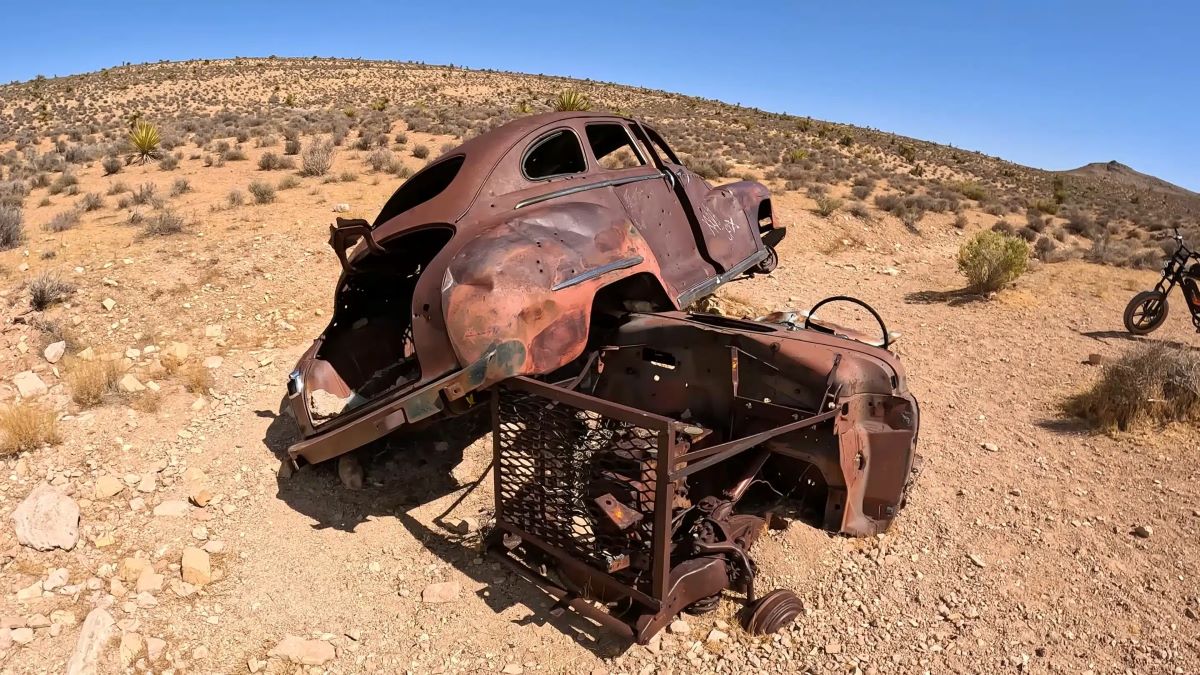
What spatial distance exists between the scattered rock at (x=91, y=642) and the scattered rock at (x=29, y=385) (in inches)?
121

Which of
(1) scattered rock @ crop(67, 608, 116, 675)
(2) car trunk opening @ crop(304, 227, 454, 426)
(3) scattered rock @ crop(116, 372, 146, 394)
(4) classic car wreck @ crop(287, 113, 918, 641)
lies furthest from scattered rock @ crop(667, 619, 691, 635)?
(3) scattered rock @ crop(116, 372, 146, 394)

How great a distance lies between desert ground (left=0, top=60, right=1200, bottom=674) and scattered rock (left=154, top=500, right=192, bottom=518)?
0.01 m

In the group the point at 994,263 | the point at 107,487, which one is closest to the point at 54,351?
the point at 107,487

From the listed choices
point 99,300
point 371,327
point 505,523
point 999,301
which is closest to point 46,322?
point 99,300

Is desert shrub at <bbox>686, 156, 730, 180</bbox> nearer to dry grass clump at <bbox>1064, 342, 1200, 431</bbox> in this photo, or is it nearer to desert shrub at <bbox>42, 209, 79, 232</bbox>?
dry grass clump at <bbox>1064, 342, 1200, 431</bbox>

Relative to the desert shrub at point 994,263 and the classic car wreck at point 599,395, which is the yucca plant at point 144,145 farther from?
the desert shrub at point 994,263

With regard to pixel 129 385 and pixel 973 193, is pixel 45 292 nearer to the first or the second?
pixel 129 385

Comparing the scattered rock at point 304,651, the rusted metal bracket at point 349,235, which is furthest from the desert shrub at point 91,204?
the scattered rock at point 304,651

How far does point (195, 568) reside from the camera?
410cm

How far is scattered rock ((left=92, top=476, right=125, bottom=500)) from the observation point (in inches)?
184

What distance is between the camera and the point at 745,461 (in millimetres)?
4500

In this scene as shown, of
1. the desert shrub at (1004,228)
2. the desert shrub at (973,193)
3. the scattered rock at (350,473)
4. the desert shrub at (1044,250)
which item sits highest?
the desert shrub at (973,193)

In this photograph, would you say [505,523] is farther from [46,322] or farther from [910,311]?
[910,311]

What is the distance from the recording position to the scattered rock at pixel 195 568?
13.3 ft
